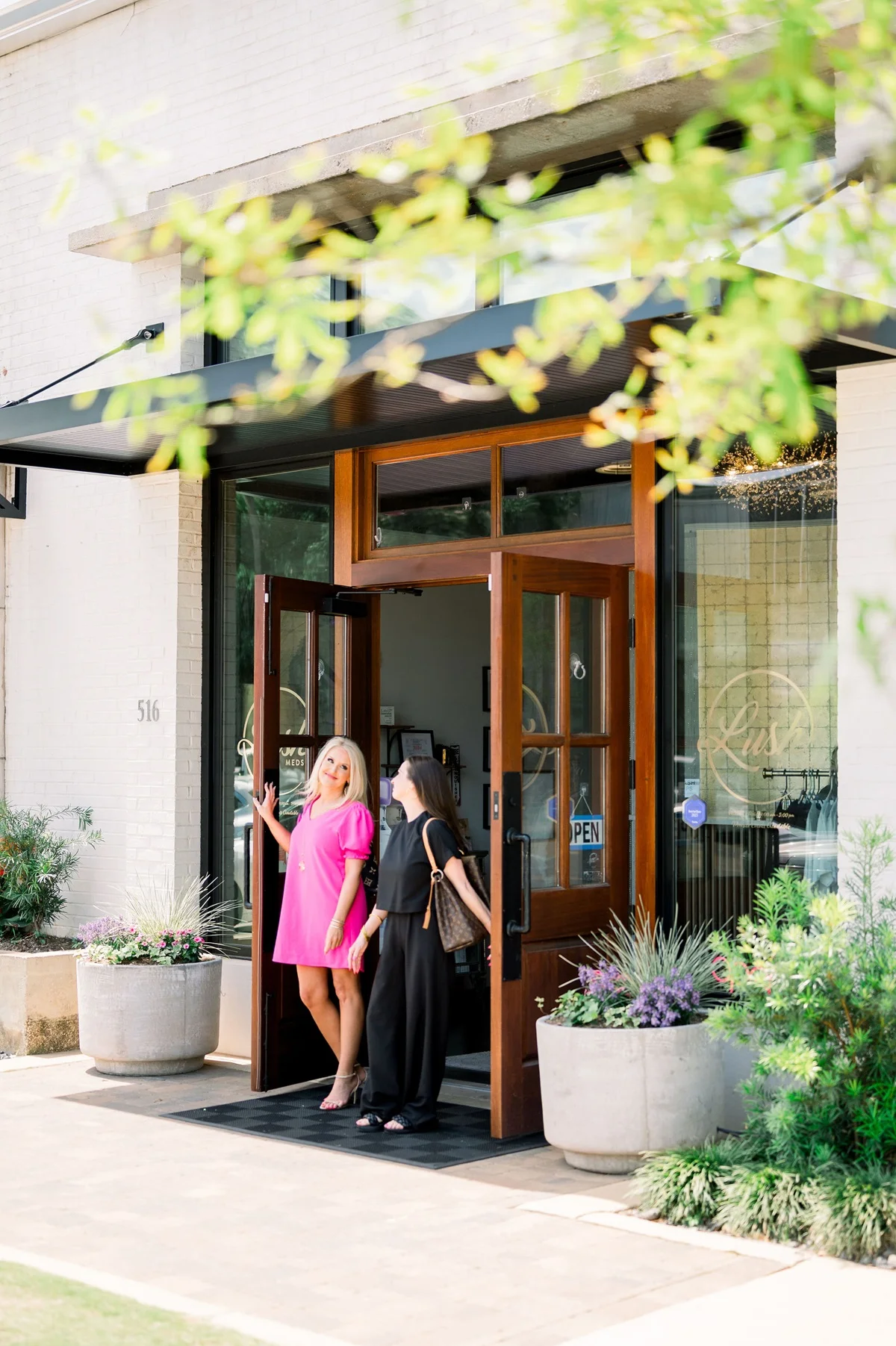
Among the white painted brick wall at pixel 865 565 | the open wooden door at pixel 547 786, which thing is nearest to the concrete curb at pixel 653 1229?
the open wooden door at pixel 547 786

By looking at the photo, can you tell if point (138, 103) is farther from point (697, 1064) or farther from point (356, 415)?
point (697, 1064)

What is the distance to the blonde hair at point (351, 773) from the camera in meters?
7.63

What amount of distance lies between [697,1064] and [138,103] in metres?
6.64

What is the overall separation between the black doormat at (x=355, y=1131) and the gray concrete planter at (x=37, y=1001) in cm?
173

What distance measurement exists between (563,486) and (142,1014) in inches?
134

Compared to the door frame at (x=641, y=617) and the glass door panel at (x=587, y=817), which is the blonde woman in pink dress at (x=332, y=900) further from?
the door frame at (x=641, y=617)

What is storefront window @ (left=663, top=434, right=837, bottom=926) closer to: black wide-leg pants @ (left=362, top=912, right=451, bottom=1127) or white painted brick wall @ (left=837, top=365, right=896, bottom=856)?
white painted brick wall @ (left=837, top=365, right=896, bottom=856)

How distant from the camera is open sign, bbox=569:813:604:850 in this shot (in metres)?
7.27

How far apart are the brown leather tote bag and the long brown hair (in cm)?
11

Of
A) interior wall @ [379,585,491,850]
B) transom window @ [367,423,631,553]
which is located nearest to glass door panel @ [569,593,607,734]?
transom window @ [367,423,631,553]

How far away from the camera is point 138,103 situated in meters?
9.69

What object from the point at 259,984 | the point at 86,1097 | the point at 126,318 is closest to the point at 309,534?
the point at 126,318

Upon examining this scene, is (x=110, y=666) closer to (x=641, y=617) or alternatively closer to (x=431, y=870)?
(x=431, y=870)

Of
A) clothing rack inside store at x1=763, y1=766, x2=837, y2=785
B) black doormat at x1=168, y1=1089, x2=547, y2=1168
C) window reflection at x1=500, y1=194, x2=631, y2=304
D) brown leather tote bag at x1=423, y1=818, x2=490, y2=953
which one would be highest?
window reflection at x1=500, y1=194, x2=631, y2=304
